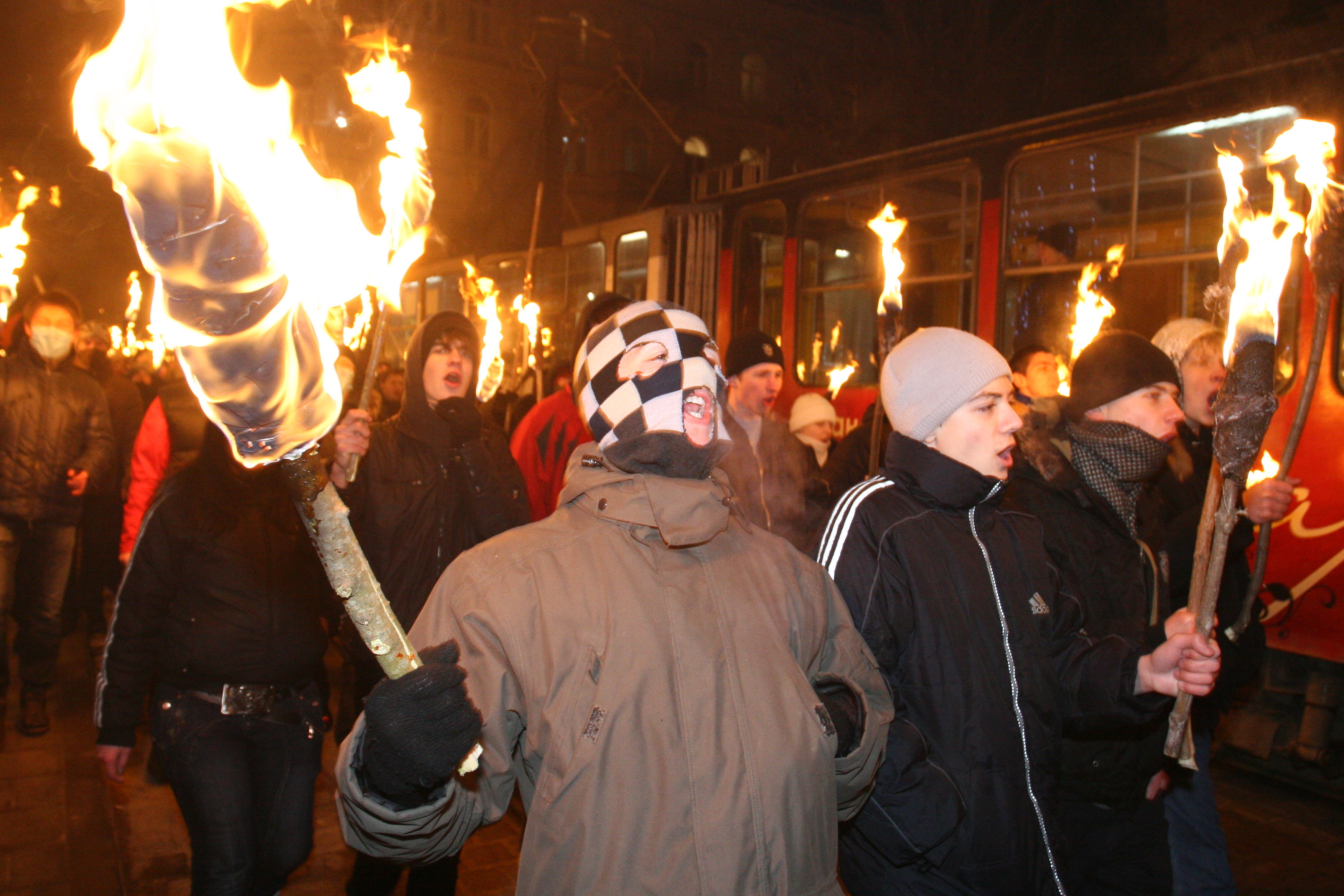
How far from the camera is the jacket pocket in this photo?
1.72 meters

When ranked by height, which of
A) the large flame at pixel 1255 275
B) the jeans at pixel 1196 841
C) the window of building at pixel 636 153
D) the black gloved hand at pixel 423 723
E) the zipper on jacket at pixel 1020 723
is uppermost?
the window of building at pixel 636 153

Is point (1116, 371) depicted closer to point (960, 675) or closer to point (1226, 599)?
point (1226, 599)

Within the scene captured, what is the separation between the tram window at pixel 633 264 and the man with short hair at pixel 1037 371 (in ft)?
17.8

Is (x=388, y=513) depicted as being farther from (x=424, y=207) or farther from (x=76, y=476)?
(x=76, y=476)

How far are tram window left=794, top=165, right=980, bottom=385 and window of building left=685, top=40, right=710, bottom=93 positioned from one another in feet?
131

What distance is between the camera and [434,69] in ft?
133

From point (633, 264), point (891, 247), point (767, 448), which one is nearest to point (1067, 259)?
point (891, 247)

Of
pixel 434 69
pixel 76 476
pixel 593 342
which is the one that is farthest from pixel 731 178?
pixel 434 69

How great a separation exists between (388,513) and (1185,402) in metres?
3.21

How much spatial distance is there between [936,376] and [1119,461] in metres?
0.87

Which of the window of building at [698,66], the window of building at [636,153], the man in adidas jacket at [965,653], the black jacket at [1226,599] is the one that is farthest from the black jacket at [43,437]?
the window of building at [698,66]

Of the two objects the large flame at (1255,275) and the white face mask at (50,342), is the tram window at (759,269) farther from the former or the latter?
the large flame at (1255,275)

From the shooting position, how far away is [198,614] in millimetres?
2961

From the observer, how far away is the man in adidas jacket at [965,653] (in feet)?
7.66
